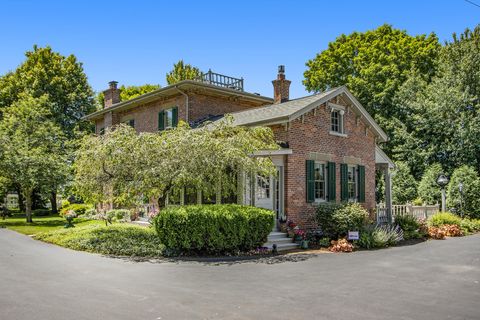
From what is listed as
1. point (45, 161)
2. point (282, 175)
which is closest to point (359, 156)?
point (282, 175)

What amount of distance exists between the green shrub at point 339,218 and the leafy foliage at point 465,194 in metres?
9.98

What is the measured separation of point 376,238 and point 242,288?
786 centimetres

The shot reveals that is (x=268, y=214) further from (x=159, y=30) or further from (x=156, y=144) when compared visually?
(x=159, y=30)

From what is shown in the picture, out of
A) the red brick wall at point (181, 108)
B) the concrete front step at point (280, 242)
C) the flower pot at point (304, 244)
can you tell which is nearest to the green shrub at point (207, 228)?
the concrete front step at point (280, 242)

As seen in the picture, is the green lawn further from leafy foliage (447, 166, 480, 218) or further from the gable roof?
leafy foliage (447, 166, 480, 218)

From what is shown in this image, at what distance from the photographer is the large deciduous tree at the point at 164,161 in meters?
12.8

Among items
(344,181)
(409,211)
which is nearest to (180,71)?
(409,211)

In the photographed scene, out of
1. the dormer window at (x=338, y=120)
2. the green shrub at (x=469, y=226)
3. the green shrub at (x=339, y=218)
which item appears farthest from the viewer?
the green shrub at (x=469, y=226)

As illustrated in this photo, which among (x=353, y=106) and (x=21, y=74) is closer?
(x=353, y=106)

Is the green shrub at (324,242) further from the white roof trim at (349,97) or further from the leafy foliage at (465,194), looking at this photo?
the leafy foliage at (465,194)

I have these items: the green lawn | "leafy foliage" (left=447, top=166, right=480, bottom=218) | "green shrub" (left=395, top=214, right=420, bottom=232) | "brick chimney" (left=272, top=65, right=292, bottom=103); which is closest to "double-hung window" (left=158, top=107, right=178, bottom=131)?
"brick chimney" (left=272, top=65, right=292, bottom=103)

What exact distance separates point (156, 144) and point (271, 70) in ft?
36.1

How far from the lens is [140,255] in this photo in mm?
12180

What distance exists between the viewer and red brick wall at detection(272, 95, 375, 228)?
50.0 ft
